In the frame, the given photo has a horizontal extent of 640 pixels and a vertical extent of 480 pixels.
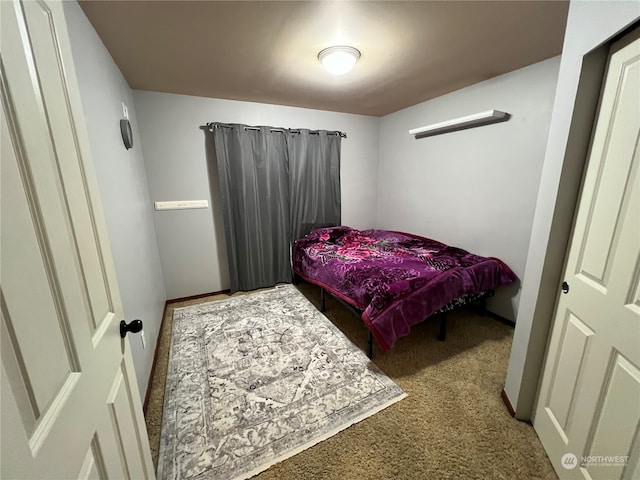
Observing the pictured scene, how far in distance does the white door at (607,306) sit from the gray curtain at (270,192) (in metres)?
2.77

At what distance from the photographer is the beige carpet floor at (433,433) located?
129cm

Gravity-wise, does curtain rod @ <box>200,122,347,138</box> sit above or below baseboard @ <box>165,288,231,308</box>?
above

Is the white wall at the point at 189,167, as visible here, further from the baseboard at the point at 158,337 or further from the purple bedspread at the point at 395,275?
the purple bedspread at the point at 395,275

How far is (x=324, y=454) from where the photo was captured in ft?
4.51

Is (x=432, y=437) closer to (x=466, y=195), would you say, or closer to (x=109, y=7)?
(x=466, y=195)

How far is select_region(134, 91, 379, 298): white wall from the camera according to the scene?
2771 mm

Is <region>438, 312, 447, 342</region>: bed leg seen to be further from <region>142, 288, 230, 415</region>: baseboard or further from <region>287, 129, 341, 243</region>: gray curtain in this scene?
<region>142, 288, 230, 415</region>: baseboard

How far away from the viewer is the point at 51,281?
0.57 meters

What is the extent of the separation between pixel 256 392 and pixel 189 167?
246 cm

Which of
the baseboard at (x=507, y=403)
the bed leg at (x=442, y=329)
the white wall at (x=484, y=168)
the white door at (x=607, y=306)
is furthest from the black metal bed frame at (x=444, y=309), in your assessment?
the white door at (x=607, y=306)

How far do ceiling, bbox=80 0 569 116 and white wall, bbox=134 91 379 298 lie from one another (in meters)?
0.26

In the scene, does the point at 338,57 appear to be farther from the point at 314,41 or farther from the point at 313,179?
the point at 313,179

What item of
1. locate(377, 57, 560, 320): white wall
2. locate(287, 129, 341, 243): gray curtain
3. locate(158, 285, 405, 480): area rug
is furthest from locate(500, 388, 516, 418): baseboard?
locate(287, 129, 341, 243): gray curtain

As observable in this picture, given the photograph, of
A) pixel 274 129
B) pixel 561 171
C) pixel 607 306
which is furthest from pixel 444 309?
pixel 274 129
